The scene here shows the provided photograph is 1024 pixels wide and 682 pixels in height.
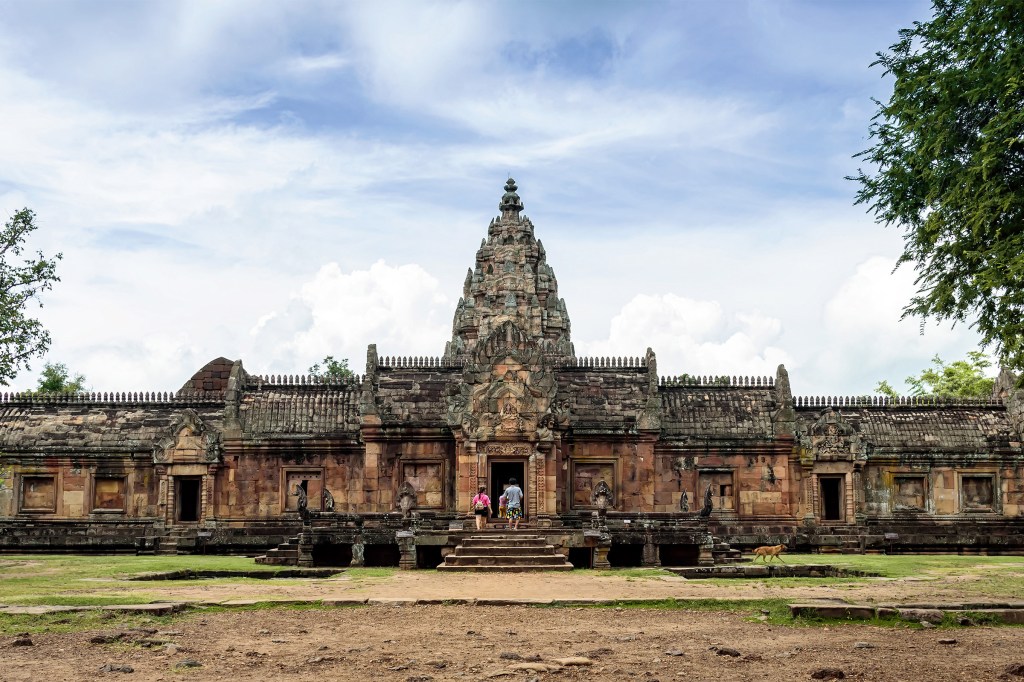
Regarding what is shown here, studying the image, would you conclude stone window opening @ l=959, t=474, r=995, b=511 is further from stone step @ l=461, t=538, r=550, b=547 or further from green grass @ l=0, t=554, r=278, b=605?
green grass @ l=0, t=554, r=278, b=605

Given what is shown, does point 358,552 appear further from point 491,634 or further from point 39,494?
point 39,494

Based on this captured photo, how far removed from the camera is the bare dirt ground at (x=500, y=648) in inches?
461

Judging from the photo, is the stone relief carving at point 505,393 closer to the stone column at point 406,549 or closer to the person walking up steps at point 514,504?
the person walking up steps at point 514,504

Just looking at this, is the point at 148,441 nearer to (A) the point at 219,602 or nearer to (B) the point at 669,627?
(A) the point at 219,602

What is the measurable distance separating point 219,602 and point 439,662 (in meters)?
6.38

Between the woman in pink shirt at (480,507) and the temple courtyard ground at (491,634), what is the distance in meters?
8.28

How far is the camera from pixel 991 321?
1900 cm

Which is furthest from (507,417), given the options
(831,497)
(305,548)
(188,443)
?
(831,497)

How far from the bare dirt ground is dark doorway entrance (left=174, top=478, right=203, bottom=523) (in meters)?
23.9

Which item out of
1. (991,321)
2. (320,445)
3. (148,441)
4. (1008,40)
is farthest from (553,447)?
(1008,40)

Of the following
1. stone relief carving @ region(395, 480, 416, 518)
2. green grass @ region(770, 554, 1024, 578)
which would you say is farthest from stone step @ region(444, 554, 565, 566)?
green grass @ region(770, 554, 1024, 578)

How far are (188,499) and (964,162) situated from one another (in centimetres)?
2990

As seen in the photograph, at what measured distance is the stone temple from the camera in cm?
3581

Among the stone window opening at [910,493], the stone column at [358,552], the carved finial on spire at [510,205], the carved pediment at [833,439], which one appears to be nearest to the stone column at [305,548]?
the stone column at [358,552]
